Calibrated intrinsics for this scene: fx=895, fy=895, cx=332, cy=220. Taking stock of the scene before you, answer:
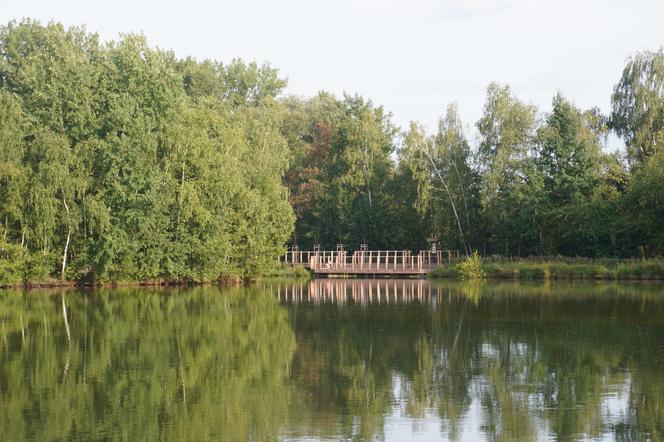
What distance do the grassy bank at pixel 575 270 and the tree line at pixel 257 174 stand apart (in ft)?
8.66

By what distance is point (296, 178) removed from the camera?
2751 inches

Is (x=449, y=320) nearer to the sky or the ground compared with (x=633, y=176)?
nearer to the ground

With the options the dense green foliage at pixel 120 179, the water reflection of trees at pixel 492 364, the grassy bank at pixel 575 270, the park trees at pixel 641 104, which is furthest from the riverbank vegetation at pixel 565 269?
the water reflection of trees at pixel 492 364

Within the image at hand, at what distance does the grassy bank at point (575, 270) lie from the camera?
4803cm

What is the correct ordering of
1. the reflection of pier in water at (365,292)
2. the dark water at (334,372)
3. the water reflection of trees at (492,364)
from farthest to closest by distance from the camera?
the reflection of pier in water at (365,292) < the water reflection of trees at (492,364) < the dark water at (334,372)

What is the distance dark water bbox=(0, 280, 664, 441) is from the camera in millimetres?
12734

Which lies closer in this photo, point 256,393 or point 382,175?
point 256,393

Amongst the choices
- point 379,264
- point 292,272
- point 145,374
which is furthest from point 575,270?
point 145,374

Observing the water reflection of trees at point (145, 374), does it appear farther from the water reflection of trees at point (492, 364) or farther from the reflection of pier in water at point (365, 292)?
the reflection of pier in water at point (365, 292)

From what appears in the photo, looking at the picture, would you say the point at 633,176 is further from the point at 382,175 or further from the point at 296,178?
the point at 296,178

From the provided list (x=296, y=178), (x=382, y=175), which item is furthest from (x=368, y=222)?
(x=296, y=178)

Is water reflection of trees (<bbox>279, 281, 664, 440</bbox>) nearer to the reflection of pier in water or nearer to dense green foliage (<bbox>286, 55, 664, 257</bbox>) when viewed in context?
the reflection of pier in water

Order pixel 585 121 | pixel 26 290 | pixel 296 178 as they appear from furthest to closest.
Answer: pixel 296 178, pixel 585 121, pixel 26 290

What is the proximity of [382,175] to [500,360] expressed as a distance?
46.9 metres
